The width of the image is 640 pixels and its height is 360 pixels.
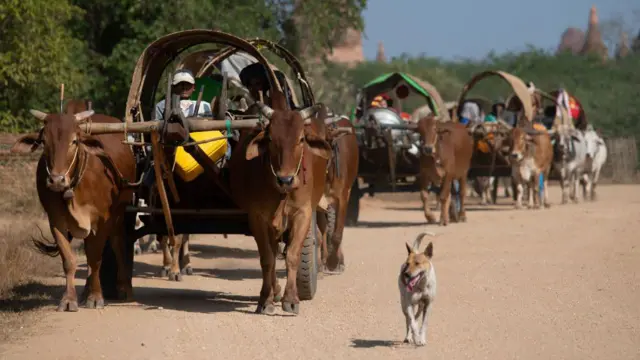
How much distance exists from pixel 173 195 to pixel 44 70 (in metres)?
11.9

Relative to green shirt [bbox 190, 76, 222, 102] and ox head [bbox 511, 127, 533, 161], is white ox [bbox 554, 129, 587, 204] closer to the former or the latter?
ox head [bbox 511, 127, 533, 161]

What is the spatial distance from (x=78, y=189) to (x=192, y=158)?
1.04 m

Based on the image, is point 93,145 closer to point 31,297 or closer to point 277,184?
point 277,184

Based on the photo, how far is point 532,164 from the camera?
2495 cm

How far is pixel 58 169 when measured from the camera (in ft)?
31.3

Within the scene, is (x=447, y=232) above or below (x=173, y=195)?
below

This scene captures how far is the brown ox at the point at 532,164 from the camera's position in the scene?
2466 cm

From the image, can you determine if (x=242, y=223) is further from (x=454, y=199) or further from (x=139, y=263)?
(x=454, y=199)

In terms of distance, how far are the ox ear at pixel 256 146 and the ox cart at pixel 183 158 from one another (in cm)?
10

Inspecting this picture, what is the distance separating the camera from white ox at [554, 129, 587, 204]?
2714 centimetres

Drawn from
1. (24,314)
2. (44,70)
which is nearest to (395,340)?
(24,314)

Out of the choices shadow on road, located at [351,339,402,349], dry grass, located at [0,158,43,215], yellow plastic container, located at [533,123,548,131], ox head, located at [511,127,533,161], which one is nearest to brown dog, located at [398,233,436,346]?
shadow on road, located at [351,339,402,349]

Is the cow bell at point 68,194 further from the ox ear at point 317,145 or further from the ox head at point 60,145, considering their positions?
the ox ear at point 317,145

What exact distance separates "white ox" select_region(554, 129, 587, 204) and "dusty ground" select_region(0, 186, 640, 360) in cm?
1068
